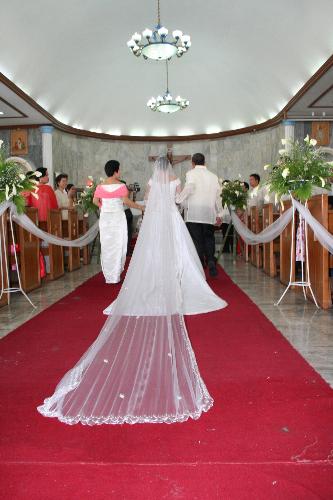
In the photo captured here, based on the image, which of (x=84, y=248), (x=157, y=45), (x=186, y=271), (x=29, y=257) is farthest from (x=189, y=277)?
(x=157, y=45)

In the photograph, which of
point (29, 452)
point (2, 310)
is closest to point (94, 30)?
point (2, 310)

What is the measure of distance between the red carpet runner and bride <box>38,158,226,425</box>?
0.33ft

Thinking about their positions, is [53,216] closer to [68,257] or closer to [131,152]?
[68,257]

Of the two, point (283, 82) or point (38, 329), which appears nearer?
point (38, 329)

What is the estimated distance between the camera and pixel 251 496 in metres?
1.70

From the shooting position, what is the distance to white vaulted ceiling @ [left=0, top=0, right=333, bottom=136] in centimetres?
929

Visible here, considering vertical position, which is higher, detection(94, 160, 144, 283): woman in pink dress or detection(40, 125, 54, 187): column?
detection(40, 125, 54, 187): column

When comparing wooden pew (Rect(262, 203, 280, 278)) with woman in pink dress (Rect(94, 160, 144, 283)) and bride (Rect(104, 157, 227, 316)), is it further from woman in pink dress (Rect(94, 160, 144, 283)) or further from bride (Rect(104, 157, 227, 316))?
bride (Rect(104, 157, 227, 316))

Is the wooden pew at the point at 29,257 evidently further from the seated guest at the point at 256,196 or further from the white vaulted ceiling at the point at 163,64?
the white vaulted ceiling at the point at 163,64

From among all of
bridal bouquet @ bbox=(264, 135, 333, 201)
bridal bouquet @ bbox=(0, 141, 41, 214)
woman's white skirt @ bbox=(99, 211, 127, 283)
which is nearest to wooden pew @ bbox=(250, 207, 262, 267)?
woman's white skirt @ bbox=(99, 211, 127, 283)

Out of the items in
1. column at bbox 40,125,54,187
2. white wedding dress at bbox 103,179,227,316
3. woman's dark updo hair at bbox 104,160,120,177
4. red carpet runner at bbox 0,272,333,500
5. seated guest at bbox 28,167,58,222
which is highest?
column at bbox 40,125,54,187

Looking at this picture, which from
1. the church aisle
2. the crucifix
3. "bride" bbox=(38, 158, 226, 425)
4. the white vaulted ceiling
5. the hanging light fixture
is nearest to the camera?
"bride" bbox=(38, 158, 226, 425)

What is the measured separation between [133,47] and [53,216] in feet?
12.7

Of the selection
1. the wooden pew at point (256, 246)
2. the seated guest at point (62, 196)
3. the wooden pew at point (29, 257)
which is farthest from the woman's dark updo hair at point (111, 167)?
the wooden pew at point (256, 246)
